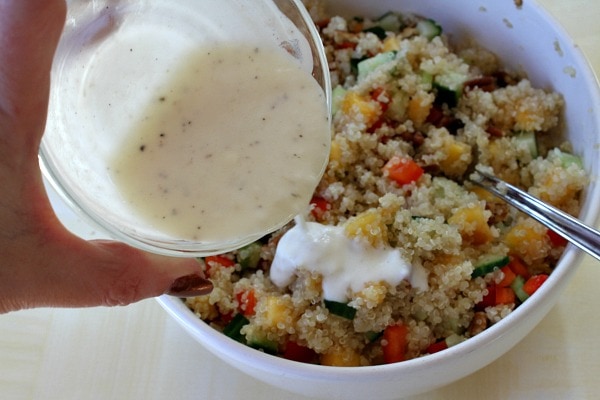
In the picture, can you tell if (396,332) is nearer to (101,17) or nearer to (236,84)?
(236,84)

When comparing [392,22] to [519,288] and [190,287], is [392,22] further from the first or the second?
[190,287]

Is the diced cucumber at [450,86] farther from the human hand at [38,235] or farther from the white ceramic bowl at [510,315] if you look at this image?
the human hand at [38,235]

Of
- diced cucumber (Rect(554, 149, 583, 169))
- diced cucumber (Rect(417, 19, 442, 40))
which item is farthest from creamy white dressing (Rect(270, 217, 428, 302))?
diced cucumber (Rect(417, 19, 442, 40))

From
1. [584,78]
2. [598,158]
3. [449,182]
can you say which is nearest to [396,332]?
[449,182]

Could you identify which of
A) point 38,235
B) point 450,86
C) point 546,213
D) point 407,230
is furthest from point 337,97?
point 38,235

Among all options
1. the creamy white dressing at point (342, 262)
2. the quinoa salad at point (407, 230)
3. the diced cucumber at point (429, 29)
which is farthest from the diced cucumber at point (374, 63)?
the creamy white dressing at point (342, 262)

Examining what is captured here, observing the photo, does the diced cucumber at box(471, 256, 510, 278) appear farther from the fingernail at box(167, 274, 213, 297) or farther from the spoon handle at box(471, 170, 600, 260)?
the fingernail at box(167, 274, 213, 297)
